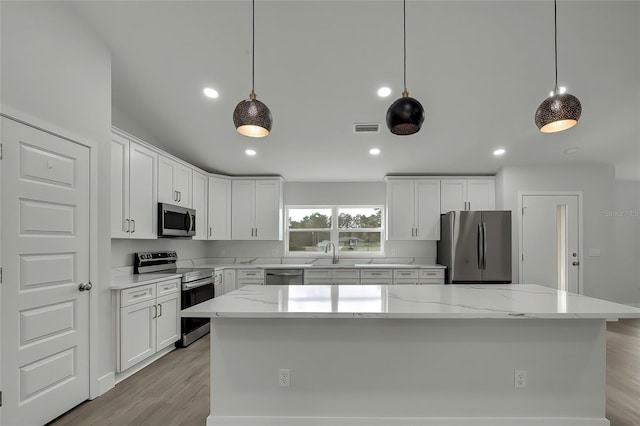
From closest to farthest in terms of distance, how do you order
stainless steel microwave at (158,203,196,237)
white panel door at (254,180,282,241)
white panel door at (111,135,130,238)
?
white panel door at (111,135,130,238), stainless steel microwave at (158,203,196,237), white panel door at (254,180,282,241)

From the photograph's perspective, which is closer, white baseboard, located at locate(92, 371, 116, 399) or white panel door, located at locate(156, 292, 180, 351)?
white baseboard, located at locate(92, 371, 116, 399)

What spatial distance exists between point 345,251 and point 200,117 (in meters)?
3.14

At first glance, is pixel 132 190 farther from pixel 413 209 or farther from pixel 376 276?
pixel 413 209

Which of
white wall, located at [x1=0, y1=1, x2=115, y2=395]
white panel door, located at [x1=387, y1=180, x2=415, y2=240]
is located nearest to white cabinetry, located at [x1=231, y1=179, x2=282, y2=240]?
white panel door, located at [x1=387, y1=180, x2=415, y2=240]

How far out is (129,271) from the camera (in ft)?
12.1

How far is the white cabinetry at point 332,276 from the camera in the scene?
4.88 m

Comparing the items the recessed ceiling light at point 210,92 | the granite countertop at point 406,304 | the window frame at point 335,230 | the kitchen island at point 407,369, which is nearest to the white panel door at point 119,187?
the recessed ceiling light at point 210,92

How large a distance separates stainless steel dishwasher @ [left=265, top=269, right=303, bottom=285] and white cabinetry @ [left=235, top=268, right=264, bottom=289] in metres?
0.11

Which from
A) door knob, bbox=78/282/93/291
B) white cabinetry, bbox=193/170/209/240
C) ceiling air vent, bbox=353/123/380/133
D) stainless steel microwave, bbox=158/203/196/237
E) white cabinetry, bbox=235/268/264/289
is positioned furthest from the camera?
white cabinetry, bbox=235/268/264/289

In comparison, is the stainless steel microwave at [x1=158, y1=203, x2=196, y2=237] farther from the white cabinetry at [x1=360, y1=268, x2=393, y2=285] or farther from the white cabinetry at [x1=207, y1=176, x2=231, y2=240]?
the white cabinetry at [x1=360, y1=268, x2=393, y2=285]

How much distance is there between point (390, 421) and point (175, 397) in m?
1.69

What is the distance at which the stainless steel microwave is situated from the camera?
3719 millimetres

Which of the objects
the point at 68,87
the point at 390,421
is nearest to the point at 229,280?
the point at 68,87

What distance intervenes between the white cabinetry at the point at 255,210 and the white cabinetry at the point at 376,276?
148 centimetres
